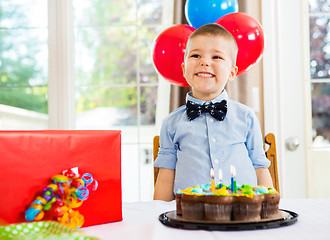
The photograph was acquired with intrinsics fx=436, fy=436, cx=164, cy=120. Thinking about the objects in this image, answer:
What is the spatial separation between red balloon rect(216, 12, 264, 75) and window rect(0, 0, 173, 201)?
86cm

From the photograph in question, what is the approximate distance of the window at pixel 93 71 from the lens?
2.59 meters

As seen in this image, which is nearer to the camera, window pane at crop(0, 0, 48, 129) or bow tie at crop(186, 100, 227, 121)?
bow tie at crop(186, 100, 227, 121)

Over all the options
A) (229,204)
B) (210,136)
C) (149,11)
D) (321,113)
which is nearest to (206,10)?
(210,136)

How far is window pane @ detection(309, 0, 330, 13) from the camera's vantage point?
255cm

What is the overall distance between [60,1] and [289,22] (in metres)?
1.34

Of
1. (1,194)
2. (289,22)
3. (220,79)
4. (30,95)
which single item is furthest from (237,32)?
(30,95)

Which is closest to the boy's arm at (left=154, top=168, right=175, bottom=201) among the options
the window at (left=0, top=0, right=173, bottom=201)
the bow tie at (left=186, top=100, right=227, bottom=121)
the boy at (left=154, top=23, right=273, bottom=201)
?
the boy at (left=154, top=23, right=273, bottom=201)

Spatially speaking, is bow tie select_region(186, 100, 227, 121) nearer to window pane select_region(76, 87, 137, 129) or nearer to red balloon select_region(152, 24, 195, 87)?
red balloon select_region(152, 24, 195, 87)

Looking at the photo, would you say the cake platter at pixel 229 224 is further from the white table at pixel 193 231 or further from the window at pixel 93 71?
the window at pixel 93 71

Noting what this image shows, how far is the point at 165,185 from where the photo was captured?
4.67ft

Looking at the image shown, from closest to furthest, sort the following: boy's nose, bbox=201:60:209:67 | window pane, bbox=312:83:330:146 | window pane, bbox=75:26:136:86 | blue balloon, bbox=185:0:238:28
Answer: boy's nose, bbox=201:60:209:67
blue balloon, bbox=185:0:238:28
window pane, bbox=312:83:330:146
window pane, bbox=75:26:136:86

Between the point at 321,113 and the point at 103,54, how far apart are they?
134 cm

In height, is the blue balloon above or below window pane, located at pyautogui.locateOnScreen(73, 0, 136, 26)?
below

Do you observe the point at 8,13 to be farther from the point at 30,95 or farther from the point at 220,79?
the point at 220,79
